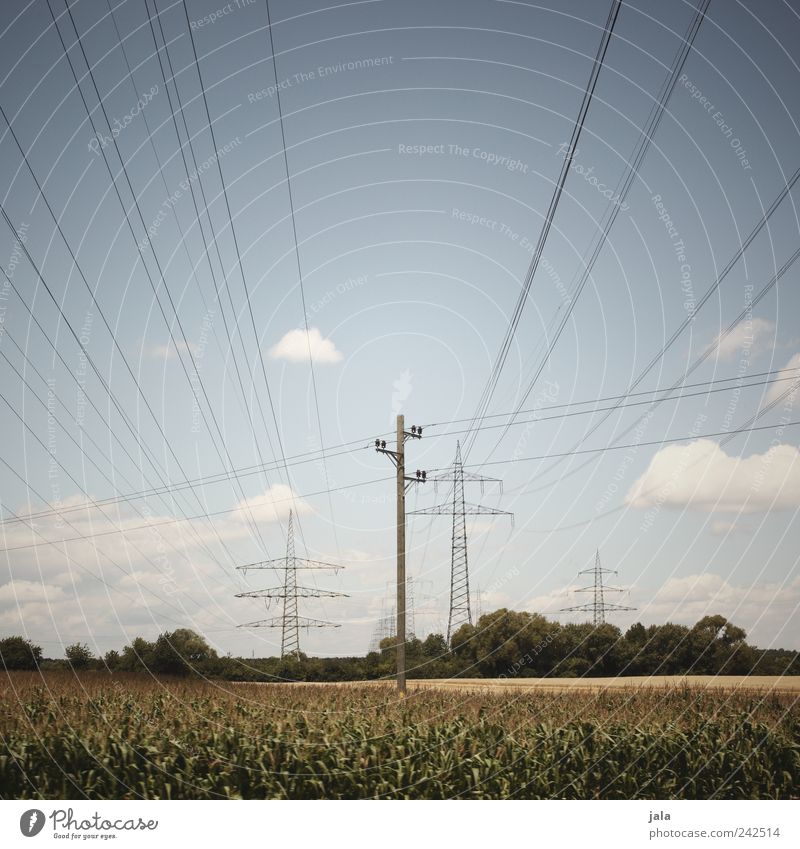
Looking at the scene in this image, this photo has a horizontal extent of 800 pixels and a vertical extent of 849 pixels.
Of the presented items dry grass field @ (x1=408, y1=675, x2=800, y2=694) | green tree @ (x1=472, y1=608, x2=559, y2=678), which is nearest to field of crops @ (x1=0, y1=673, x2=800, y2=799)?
dry grass field @ (x1=408, y1=675, x2=800, y2=694)

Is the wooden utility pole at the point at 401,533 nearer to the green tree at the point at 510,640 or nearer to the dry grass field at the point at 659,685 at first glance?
the dry grass field at the point at 659,685

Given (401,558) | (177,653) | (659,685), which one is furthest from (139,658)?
(659,685)

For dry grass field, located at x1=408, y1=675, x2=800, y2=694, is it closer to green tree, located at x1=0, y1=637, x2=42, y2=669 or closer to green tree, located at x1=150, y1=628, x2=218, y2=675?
green tree, located at x1=150, y1=628, x2=218, y2=675

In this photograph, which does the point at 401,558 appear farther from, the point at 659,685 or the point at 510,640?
the point at 510,640

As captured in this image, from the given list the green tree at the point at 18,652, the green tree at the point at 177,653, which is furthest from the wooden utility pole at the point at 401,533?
the green tree at the point at 18,652
